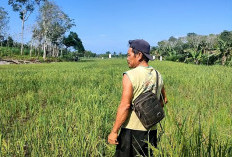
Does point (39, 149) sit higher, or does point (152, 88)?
point (152, 88)

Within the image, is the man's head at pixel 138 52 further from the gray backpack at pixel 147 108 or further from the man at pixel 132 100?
the gray backpack at pixel 147 108

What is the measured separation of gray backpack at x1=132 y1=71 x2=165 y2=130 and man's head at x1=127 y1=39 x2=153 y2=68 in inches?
12.7

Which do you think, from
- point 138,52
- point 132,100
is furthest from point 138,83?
point 138,52

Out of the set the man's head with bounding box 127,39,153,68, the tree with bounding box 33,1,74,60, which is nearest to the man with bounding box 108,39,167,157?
the man's head with bounding box 127,39,153,68

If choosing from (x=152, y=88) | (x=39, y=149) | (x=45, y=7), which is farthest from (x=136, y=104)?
(x=45, y=7)

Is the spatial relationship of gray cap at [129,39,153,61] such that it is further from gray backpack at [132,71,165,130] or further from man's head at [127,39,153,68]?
gray backpack at [132,71,165,130]

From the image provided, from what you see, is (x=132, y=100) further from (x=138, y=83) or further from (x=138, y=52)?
(x=138, y=52)

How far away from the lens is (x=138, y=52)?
2045mm

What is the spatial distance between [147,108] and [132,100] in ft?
0.60

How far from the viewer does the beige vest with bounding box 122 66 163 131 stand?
1944 millimetres

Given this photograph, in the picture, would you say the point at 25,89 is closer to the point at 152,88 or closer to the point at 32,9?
the point at 152,88

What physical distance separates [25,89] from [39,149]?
4128 millimetres

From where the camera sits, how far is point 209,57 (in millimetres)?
30391

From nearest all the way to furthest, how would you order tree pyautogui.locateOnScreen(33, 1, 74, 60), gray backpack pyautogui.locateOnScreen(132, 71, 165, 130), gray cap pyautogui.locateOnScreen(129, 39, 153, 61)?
1. gray backpack pyautogui.locateOnScreen(132, 71, 165, 130)
2. gray cap pyautogui.locateOnScreen(129, 39, 153, 61)
3. tree pyautogui.locateOnScreen(33, 1, 74, 60)
